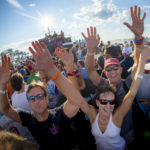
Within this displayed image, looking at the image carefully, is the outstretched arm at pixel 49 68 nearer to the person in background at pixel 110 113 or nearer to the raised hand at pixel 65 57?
the person in background at pixel 110 113

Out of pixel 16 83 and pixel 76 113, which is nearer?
pixel 76 113

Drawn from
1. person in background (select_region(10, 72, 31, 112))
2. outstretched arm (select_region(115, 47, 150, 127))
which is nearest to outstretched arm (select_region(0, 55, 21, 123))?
person in background (select_region(10, 72, 31, 112))

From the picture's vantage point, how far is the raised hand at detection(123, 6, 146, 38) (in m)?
2.05

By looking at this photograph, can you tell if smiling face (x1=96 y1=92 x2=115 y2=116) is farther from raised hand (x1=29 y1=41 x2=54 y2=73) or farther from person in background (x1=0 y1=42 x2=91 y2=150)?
raised hand (x1=29 y1=41 x2=54 y2=73)

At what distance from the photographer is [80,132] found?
212 centimetres

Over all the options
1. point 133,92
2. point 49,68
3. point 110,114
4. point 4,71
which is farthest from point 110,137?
point 4,71

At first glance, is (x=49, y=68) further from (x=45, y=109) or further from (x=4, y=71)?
(x=4, y=71)

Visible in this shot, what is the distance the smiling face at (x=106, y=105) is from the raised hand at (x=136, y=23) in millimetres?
1226

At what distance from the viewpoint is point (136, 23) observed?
2068 millimetres

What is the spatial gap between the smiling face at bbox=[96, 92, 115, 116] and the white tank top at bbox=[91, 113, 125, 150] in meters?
0.12

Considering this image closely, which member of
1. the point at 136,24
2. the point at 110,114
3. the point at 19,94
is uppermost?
the point at 136,24

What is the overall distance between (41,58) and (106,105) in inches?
46.6

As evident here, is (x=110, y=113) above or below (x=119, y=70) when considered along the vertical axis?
below

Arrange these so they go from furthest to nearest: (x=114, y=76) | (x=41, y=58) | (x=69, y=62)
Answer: (x=114, y=76) → (x=69, y=62) → (x=41, y=58)
